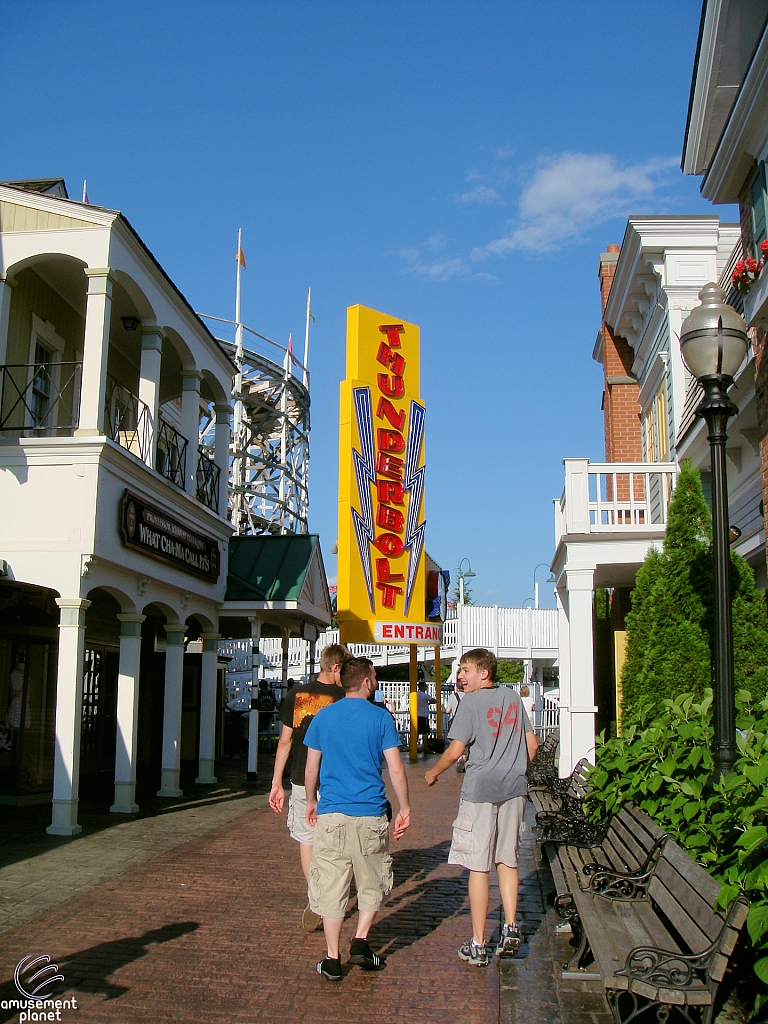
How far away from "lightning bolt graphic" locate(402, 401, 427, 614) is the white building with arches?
4.40 meters

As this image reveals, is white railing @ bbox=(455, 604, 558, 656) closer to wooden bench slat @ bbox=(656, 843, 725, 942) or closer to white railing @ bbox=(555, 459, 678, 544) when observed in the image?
white railing @ bbox=(555, 459, 678, 544)

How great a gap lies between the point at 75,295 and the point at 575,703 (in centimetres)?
924

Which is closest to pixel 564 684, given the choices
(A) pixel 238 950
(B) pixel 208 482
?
(B) pixel 208 482

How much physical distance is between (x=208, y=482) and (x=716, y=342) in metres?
10.9

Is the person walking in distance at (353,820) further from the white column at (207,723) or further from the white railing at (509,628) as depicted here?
the white railing at (509,628)

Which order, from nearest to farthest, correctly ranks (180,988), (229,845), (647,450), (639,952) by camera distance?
(639,952)
(180,988)
(229,845)
(647,450)

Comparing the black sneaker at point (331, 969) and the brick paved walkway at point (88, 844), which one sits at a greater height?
the black sneaker at point (331, 969)

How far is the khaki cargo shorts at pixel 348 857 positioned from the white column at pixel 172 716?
808 cm

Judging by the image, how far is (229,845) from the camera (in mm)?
9656

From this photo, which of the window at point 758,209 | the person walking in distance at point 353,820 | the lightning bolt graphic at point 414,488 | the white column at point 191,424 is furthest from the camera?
the lightning bolt graphic at point 414,488

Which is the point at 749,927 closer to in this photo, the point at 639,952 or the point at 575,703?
the point at 639,952

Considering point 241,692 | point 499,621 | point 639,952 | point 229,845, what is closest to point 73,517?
point 229,845

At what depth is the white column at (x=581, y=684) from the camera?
12.8 meters

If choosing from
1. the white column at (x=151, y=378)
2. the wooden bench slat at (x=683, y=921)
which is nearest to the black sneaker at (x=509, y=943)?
the wooden bench slat at (x=683, y=921)
